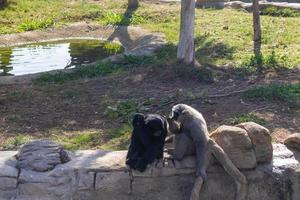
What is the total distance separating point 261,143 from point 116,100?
147 inches

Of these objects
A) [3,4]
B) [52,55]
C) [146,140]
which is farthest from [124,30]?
[146,140]

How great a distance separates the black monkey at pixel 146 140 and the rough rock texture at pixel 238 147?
72 centimetres

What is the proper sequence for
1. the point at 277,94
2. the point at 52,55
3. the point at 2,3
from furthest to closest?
the point at 2,3 < the point at 52,55 < the point at 277,94

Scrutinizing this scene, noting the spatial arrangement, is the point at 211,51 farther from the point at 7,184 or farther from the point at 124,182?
the point at 7,184

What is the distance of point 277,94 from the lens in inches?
368

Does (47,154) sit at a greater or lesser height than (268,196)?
greater

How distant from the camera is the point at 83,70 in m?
11.9

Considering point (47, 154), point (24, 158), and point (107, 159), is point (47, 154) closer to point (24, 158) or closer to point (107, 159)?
point (24, 158)

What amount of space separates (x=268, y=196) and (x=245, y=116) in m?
2.21

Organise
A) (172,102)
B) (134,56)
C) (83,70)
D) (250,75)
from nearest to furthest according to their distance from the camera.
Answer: (172,102) → (250,75) → (83,70) → (134,56)

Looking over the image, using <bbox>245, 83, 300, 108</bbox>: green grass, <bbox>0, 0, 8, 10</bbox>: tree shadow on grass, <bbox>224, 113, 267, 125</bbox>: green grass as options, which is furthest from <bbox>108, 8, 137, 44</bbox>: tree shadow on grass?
<bbox>224, 113, 267, 125</bbox>: green grass

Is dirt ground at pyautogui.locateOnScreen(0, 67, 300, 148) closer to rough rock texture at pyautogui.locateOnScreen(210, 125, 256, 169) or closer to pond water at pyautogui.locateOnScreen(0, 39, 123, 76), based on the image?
rough rock texture at pyautogui.locateOnScreen(210, 125, 256, 169)

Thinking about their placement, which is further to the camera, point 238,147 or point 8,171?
point 238,147

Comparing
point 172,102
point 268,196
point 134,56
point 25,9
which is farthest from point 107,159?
point 25,9
